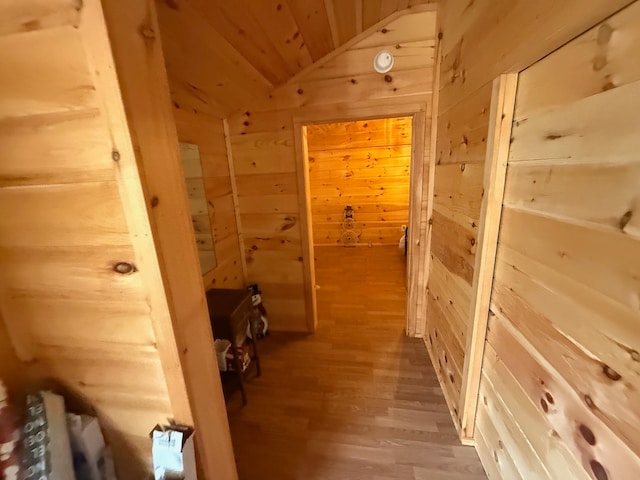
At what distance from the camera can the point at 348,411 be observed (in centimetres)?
174

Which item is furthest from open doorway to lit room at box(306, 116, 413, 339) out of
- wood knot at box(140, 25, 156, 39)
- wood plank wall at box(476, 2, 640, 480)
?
wood knot at box(140, 25, 156, 39)

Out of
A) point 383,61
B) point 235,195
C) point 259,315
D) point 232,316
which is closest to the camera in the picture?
point 232,316

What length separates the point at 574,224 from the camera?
754mm

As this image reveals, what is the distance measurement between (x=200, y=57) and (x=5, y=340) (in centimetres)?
131

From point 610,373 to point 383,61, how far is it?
1.97 metres

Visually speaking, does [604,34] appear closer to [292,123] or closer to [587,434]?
[587,434]

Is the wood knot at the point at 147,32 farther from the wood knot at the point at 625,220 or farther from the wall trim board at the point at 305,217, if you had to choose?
the wall trim board at the point at 305,217

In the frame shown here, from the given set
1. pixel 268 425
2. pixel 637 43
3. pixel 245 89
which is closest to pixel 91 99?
pixel 637 43

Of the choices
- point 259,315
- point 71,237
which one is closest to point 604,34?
point 71,237

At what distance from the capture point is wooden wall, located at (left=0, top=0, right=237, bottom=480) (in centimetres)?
58

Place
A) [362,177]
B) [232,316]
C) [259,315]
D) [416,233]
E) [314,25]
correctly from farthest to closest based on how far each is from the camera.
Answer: [362,177] < [259,315] < [416,233] < [232,316] < [314,25]

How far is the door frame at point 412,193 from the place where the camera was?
198 cm

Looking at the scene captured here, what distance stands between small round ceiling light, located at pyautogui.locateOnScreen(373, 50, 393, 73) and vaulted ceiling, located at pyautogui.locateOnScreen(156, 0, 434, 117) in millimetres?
187

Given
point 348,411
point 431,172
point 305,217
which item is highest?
point 431,172
